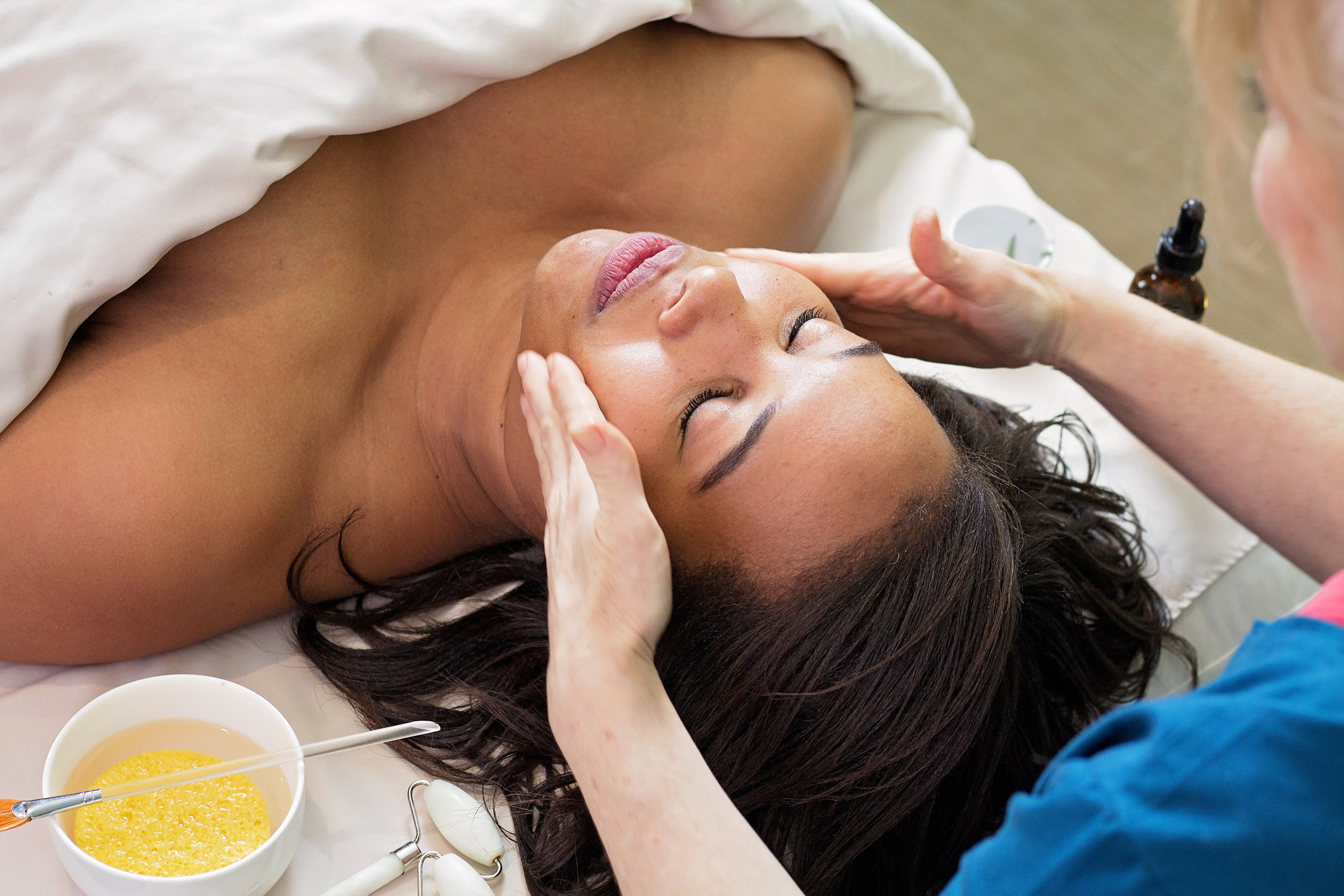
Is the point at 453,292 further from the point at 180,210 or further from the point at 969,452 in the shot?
the point at 969,452

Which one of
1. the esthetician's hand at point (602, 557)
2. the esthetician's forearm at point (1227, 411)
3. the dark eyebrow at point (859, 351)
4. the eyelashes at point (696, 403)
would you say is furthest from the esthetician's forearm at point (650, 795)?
the esthetician's forearm at point (1227, 411)

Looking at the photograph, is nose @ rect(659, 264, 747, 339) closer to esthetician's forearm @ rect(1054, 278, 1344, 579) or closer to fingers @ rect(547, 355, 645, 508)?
fingers @ rect(547, 355, 645, 508)

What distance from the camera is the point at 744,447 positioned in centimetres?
112

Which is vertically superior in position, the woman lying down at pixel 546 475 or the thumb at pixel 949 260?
the thumb at pixel 949 260

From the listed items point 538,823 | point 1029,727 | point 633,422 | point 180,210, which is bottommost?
point 538,823

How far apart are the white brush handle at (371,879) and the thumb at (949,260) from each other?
3.03 ft

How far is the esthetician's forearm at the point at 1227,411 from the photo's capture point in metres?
1.38

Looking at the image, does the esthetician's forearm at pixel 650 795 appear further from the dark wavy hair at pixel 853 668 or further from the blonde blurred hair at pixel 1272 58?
the blonde blurred hair at pixel 1272 58

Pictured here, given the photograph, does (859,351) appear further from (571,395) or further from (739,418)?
(571,395)

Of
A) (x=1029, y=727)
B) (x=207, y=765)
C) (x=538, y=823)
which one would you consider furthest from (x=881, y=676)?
(x=207, y=765)

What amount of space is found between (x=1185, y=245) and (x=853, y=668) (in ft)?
2.89

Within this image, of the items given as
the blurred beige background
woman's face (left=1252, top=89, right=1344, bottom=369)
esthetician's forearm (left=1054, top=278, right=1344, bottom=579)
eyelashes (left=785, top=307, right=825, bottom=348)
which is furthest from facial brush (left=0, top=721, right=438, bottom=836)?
the blurred beige background

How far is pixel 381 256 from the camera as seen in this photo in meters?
1.40

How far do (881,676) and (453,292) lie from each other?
28.8 inches
